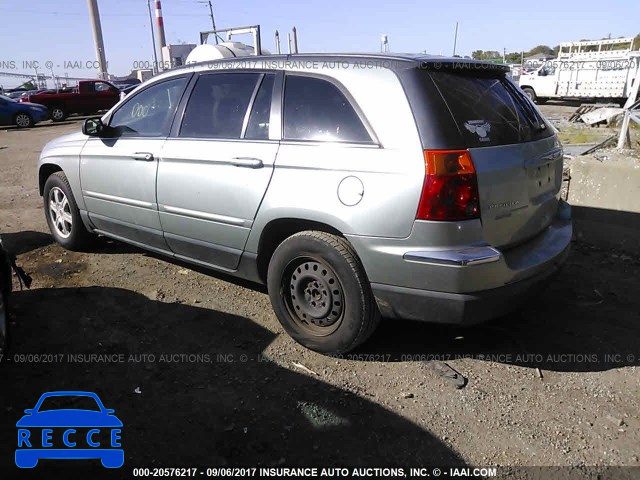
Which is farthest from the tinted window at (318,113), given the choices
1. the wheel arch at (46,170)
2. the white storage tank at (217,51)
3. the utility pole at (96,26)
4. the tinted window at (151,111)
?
the utility pole at (96,26)

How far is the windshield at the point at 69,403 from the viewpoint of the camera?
2831 mm

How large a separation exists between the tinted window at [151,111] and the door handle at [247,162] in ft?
2.94

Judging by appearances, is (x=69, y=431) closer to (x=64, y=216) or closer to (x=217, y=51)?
(x=64, y=216)

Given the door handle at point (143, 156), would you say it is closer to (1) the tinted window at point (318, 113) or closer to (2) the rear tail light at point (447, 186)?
(1) the tinted window at point (318, 113)

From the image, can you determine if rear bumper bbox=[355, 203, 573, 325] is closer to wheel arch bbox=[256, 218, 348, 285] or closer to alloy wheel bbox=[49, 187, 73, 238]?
wheel arch bbox=[256, 218, 348, 285]

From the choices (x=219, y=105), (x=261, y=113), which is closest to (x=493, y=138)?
(x=261, y=113)

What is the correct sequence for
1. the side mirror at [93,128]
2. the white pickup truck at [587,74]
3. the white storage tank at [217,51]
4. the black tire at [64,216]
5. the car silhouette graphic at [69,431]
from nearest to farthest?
the car silhouette graphic at [69,431]
the side mirror at [93,128]
the black tire at [64,216]
the white storage tank at [217,51]
the white pickup truck at [587,74]

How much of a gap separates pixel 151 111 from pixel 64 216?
1.76 meters

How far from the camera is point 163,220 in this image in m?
4.04

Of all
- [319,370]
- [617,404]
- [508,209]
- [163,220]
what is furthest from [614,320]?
[163,220]

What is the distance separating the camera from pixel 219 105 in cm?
374

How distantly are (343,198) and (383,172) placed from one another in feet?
0.94

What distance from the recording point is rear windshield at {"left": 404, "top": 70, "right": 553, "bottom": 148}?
2.77 metres

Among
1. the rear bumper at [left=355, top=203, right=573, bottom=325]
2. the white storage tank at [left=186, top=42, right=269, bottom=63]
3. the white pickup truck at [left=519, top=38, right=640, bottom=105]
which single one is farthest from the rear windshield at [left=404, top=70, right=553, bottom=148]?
the white pickup truck at [left=519, top=38, right=640, bottom=105]
